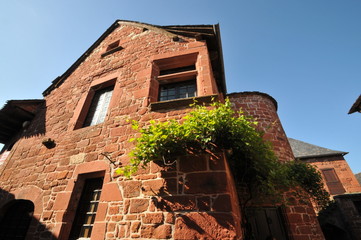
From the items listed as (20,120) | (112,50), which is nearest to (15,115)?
(20,120)

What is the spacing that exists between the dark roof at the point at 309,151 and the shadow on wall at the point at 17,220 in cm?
1632

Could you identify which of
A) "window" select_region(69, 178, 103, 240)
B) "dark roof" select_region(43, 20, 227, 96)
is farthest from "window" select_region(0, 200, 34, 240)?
"dark roof" select_region(43, 20, 227, 96)

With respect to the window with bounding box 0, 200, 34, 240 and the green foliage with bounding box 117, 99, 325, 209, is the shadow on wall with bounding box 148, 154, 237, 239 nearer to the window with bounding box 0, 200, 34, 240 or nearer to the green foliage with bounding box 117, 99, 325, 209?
the green foliage with bounding box 117, 99, 325, 209

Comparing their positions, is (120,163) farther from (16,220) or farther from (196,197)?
(16,220)

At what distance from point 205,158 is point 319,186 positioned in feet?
13.7

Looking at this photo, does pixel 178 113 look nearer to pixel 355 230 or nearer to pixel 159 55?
pixel 159 55

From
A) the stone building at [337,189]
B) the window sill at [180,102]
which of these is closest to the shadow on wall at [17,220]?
the window sill at [180,102]

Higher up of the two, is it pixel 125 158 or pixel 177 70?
pixel 177 70

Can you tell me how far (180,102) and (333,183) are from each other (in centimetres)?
1558

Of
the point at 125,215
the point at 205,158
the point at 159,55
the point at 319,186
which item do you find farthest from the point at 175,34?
Result: the point at 319,186

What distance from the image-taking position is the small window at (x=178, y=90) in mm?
4242

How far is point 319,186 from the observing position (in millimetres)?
4613

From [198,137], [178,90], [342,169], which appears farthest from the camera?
[342,169]

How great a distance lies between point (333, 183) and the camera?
12562 mm
